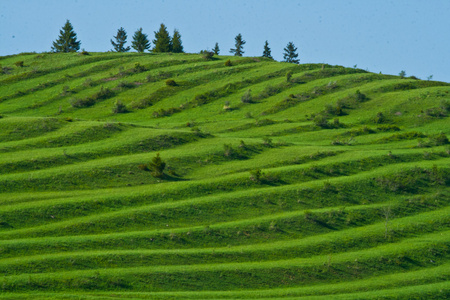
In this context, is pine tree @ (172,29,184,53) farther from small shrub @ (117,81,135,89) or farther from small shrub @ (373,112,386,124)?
small shrub @ (373,112,386,124)

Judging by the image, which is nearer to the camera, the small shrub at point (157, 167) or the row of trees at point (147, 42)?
the small shrub at point (157, 167)

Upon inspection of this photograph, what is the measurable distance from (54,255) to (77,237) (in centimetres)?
363

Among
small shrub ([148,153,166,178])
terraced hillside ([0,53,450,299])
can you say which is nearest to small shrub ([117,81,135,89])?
terraced hillside ([0,53,450,299])

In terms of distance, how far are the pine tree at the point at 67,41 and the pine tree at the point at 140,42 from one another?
1700cm

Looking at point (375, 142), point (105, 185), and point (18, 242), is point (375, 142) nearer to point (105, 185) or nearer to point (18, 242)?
point (105, 185)

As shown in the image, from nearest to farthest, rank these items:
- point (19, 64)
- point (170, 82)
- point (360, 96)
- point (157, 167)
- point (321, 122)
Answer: point (157, 167) → point (321, 122) → point (360, 96) → point (170, 82) → point (19, 64)

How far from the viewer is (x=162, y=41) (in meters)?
150

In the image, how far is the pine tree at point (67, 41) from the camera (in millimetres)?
156000

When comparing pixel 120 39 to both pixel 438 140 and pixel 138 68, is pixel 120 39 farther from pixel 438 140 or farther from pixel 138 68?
pixel 438 140

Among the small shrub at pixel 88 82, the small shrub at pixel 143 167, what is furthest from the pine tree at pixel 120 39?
the small shrub at pixel 143 167

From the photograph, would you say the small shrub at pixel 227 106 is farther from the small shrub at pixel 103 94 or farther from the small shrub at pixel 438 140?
the small shrub at pixel 438 140

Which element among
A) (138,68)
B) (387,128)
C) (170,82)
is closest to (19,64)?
(138,68)

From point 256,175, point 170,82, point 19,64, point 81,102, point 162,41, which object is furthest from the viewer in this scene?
point 162,41

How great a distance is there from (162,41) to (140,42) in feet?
35.7
